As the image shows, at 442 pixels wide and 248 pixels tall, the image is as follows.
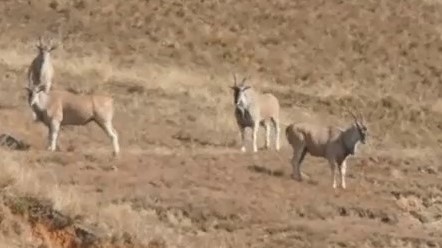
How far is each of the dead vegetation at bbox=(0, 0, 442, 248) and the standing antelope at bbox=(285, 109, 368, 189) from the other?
53cm

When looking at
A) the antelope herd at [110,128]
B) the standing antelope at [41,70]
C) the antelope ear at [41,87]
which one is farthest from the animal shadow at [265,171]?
the standing antelope at [41,70]

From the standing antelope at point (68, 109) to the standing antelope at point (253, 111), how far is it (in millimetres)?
4083

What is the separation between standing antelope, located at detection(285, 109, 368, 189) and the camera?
2514cm

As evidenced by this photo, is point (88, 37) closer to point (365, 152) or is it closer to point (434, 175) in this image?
point (365, 152)

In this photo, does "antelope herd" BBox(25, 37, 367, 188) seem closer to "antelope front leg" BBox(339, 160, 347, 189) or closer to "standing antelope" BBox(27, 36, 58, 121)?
"antelope front leg" BBox(339, 160, 347, 189)

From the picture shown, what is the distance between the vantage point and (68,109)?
25.1 metres

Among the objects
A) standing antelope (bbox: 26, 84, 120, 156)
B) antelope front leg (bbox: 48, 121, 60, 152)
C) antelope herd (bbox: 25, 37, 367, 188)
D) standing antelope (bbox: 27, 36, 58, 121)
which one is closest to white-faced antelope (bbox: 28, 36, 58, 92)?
standing antelope (bbox: 27, 36, 58, 121)

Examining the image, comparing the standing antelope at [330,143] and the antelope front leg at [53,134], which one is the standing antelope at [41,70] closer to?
the antelope front leg at [53,134]

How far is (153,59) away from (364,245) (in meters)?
29.5

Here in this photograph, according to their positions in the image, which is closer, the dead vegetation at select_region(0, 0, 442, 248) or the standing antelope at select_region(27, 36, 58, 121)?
the dead vegetation at select_region(0, 0, 442, 248)

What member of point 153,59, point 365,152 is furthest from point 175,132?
point 153,59

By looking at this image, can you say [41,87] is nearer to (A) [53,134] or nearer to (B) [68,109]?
(B) [68,109]

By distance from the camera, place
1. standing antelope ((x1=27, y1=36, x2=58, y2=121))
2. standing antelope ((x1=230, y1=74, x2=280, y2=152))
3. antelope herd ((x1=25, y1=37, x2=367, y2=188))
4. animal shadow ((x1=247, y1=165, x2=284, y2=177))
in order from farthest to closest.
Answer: standing antelope ((x1=230, y1=74, x2=280, y2=152)) < standing antelope ((x1=27, y1=36, x2=58, y2=121)) < antelope herd ((x1=25, y1=37, x2=367, y2=188)) < animal shadow ((x1=247, y1=165, x2=284, y2=177))

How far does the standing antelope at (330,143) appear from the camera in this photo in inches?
990
